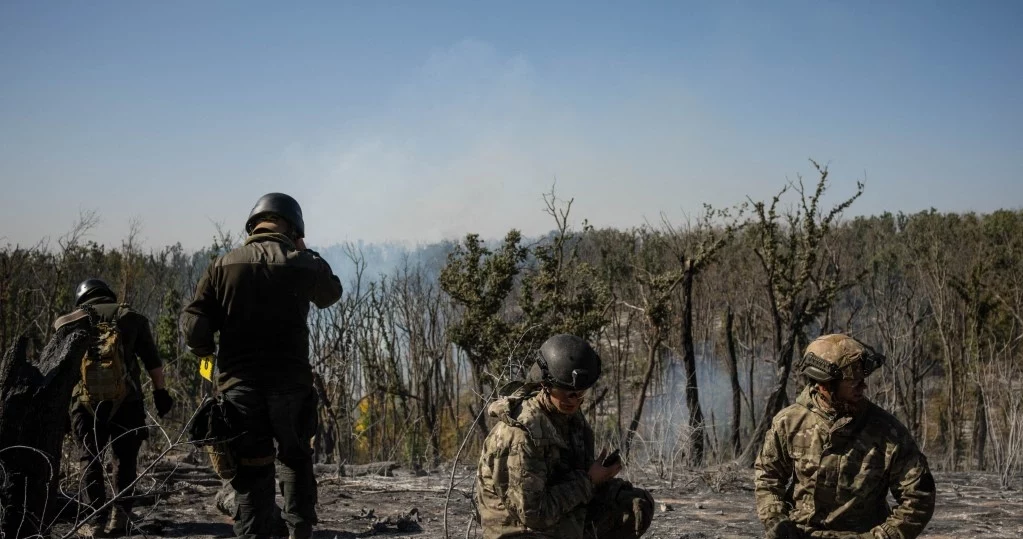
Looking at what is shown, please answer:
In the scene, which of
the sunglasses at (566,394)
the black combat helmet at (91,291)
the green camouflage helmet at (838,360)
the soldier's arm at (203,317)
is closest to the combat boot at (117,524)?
the black combat helmet at (91,291)

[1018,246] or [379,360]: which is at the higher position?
[1018,246]

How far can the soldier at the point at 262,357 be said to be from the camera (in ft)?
13.6

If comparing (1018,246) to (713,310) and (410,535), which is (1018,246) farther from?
(410,535)

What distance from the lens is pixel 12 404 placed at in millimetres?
3781

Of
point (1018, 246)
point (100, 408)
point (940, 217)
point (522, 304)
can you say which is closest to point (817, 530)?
point (100, 408)

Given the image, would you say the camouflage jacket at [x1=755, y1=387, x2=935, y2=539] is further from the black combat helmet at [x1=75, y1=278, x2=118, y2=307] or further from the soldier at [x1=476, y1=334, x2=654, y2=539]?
the black combat helmet at [x1=75, y1=278, x2=118, y2=307]

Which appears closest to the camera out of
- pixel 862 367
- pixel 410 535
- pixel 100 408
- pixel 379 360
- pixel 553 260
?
pixel 862 367

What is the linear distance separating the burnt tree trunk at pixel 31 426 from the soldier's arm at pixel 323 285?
1.10 metres

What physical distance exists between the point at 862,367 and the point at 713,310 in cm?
2296

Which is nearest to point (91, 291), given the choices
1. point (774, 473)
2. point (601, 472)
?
point (601, 472)

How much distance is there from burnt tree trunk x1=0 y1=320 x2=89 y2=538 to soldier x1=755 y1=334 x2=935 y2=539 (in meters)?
3.20

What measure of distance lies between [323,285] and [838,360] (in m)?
2.49

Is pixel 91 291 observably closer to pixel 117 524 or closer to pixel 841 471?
pixel 117 524

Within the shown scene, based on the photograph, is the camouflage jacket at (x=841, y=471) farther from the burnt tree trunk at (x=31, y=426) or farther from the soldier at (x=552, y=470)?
the burnt tree trunk at (x=31, y=426)
